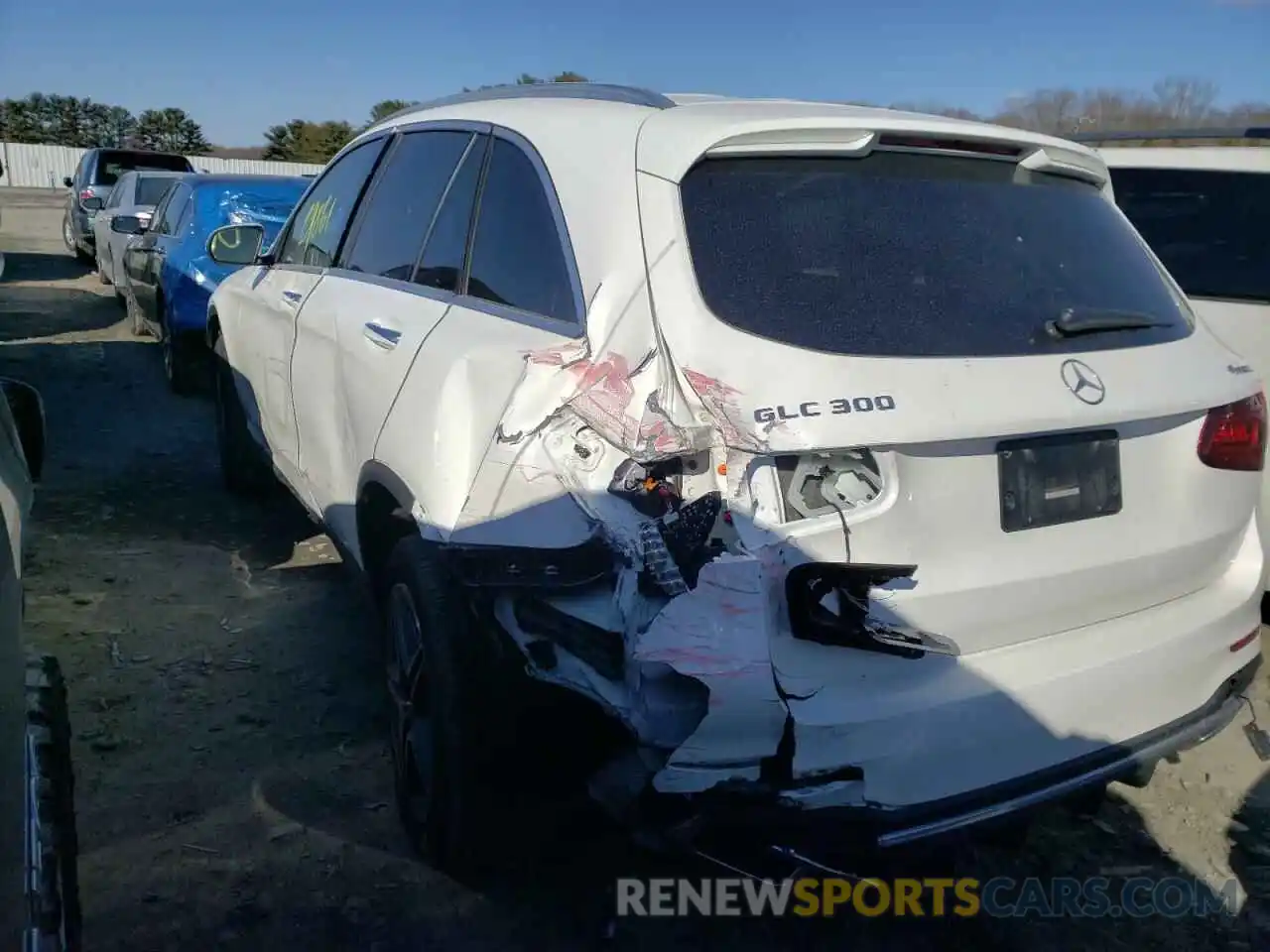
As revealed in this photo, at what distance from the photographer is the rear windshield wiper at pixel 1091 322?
8.02ft

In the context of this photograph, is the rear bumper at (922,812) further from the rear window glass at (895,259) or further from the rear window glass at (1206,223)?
the rear window glass at (1206,223)

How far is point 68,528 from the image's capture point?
18.1 ft

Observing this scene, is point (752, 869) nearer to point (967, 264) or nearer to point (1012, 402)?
point (1012, 402)

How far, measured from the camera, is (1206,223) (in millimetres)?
4844

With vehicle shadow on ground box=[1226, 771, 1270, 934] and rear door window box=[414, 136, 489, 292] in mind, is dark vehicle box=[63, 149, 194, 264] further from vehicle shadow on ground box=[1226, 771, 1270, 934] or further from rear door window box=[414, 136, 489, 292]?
vehicle shadow on ground box=[1226, 771, 1270, 934]

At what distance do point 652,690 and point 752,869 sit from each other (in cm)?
41

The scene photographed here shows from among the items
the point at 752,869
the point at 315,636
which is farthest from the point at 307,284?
the point at 752,869

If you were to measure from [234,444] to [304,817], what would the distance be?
9.96 ft

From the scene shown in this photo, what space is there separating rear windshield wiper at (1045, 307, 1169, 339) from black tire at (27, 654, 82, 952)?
Answer: 7.29 feet

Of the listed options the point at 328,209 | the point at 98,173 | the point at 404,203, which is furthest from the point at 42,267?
the point at 404,203

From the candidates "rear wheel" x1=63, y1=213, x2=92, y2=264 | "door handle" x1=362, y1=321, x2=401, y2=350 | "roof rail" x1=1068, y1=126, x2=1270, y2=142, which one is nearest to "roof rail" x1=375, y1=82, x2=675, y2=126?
"door handle" x1=362, y1=321, x2=401, y2=350

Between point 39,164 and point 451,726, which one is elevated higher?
point 39,164

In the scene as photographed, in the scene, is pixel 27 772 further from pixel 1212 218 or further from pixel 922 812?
pixel 1212 218

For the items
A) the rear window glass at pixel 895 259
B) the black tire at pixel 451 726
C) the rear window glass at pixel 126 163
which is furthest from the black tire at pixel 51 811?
the rear window glass at pixel 126 163
